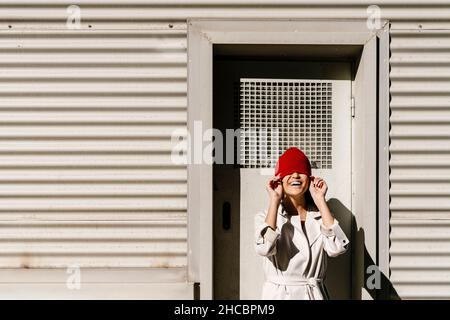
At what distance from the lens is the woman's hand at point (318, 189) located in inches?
173

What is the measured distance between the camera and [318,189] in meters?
4.43

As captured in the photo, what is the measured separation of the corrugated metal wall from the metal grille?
51cm

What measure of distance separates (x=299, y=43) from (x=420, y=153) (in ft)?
3.90

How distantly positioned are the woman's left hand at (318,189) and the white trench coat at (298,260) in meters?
0.19

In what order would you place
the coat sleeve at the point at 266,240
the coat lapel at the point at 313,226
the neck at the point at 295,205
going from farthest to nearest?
the neck at the point at 295,205 < the coat lapel at the point at 313,226 < the coat sleeve at the point at 266,240

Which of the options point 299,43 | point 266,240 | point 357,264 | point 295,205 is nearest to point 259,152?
point 295,205

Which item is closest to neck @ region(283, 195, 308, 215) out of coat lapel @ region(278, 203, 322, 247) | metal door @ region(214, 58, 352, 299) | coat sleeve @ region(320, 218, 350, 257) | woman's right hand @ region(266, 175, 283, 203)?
coat lapel @ region(278, 203, 322, 247)

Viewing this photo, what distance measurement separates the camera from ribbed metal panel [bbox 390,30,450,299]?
4848 millimetres

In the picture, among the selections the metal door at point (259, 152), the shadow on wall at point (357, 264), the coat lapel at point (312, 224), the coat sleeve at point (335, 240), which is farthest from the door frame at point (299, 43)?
the coat sleeve at point (335, 240)

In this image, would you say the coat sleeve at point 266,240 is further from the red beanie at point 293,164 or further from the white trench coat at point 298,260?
the red beanie at point 293,164

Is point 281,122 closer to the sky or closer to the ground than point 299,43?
closer to the ground
